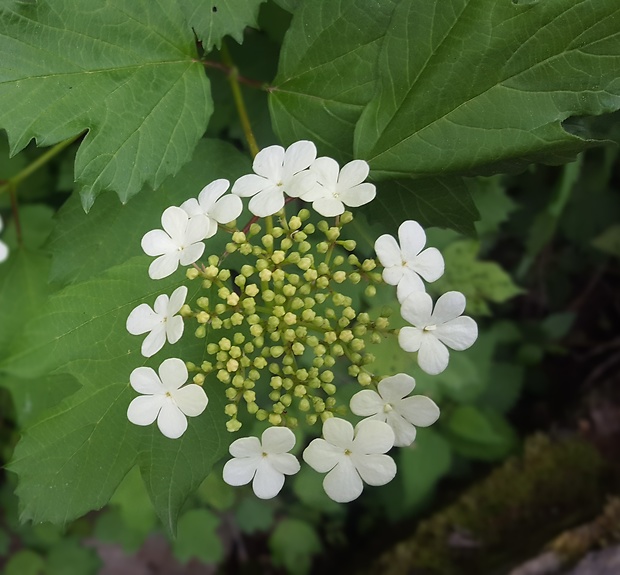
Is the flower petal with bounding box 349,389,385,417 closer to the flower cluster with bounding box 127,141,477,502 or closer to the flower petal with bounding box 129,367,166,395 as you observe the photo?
the flower cluster with bounding box 127,141,477,502

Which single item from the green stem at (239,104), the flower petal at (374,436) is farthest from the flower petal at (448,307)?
the green stem at (239,104)

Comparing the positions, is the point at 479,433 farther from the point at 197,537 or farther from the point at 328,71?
the point at 328,71

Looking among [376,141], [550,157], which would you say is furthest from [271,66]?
[550,157]

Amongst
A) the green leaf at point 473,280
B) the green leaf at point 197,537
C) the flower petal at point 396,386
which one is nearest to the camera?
the flower petal at point 396,386

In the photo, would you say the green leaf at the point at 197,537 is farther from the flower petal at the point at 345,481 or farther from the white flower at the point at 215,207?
the white flower at the point at 215,207

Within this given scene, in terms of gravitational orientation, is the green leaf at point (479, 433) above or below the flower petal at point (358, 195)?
below

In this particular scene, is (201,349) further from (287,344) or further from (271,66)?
(271,66)
